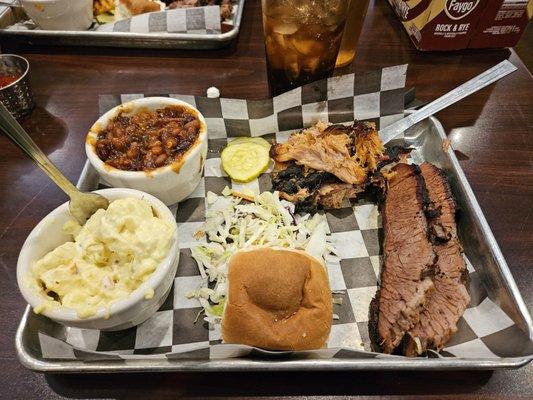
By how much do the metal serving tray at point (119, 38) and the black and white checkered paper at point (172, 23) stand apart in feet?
0.29

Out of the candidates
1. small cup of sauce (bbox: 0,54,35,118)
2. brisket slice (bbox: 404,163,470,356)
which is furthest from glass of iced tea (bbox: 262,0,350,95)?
small cup of sauce (bbox: 0,54,35,118)

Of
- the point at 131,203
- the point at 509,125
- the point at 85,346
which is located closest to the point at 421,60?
the point at 509,125

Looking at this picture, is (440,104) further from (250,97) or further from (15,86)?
(15,86)

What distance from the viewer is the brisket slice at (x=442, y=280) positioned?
5.54 ft

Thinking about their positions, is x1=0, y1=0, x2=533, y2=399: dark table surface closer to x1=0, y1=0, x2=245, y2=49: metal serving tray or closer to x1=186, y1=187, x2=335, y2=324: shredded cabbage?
x1=0, y1=0, x2=245, y2=49: metal serving tray

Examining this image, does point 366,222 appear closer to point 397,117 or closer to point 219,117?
point 397,117

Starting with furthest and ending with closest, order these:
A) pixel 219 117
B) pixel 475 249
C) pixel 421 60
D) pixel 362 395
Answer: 1. pixel 421 60
2. pixel 219 117
3. pixel 475 249
4. pixel 362 395

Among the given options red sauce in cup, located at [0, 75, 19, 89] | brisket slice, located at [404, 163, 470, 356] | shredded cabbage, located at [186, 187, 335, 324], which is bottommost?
shredded cabbage, located at [186, 187, 335, 324]

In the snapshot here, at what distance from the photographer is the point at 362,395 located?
1615mm

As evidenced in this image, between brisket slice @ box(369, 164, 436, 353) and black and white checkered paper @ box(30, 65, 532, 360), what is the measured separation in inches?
4.4

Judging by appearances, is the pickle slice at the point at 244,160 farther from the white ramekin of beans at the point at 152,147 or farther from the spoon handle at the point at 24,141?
the spoon handle at the point at 24,141

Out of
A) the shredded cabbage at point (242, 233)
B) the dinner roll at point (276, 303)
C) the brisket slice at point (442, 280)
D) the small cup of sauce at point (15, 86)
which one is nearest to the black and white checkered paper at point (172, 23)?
the small cup of sauce at point (15, 86)

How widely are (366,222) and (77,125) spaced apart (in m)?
2.12

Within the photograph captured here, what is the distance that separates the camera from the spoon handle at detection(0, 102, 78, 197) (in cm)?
163
